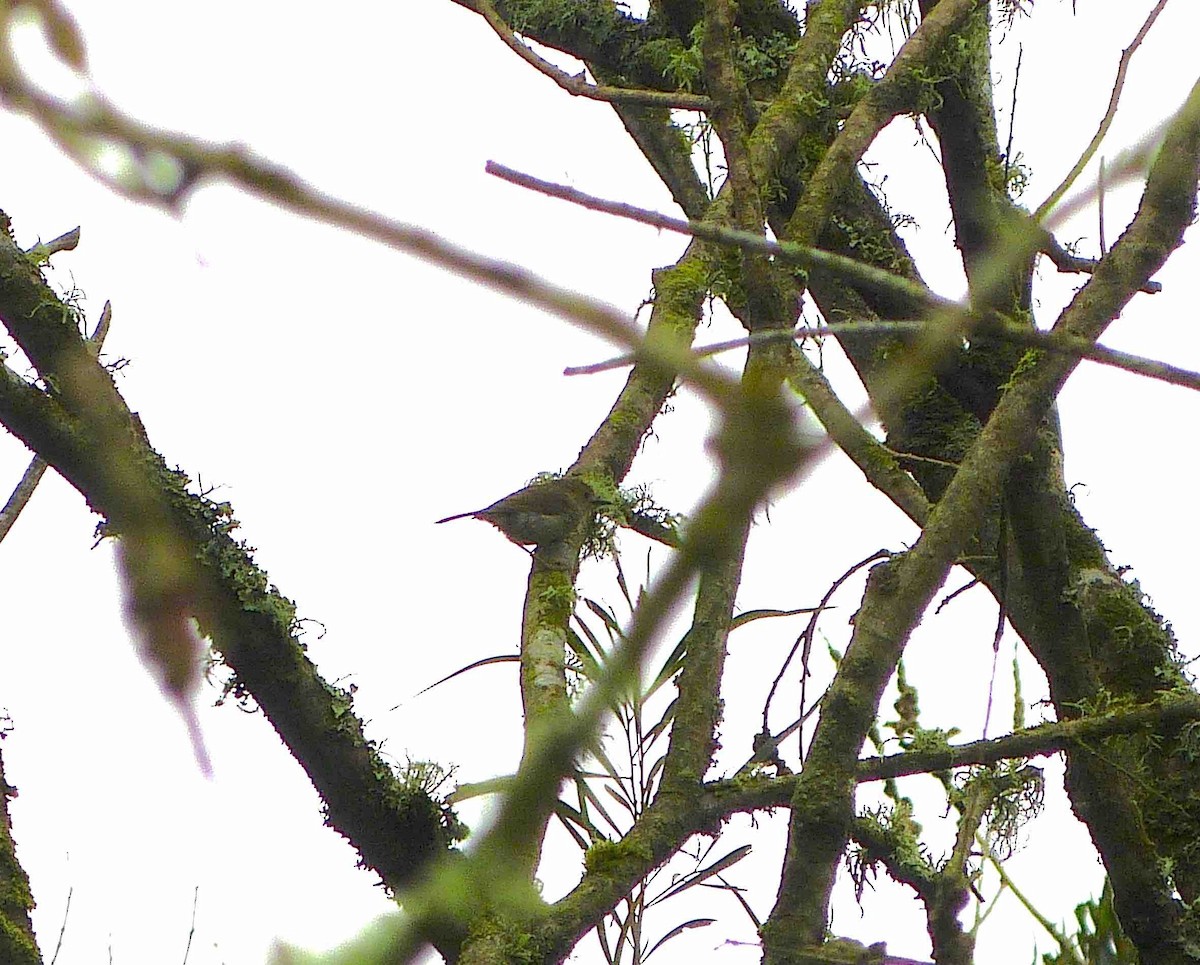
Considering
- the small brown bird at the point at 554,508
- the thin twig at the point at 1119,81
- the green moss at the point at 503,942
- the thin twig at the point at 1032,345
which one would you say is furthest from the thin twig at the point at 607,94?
the thin twig at the point at 1032,345

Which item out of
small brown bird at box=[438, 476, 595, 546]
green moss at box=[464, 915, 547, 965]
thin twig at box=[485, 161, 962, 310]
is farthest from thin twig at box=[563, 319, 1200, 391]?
small brown bird at box=[438, 476, 595, 546]

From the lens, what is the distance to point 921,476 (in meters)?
2.03

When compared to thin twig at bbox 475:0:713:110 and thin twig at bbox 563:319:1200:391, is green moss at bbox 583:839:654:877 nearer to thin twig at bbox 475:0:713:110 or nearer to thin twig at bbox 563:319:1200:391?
thin twig at bbox 475:0:713:110

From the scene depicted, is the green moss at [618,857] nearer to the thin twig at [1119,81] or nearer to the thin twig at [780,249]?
the thin twig at [1119,81]

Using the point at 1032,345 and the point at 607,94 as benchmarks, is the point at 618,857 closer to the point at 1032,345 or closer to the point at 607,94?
the point at 607,94

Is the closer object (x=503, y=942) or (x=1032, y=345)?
(x=1032, y=345)

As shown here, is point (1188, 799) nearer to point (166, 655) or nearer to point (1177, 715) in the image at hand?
point (1177, 715)

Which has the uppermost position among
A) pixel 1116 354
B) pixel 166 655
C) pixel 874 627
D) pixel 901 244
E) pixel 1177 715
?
pixel 901 244

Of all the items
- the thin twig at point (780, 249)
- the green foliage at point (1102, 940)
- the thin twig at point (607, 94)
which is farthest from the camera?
the green foliage at point (1102, 940)

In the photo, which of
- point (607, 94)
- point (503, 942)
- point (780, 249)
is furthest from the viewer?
point (607, 94)

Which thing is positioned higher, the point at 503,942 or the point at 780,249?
the point at 503,942

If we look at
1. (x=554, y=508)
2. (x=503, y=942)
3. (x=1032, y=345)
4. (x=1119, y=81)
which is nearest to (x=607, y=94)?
(x=1119, y=81)

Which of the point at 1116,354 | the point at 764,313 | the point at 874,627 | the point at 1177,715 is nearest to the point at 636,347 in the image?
the point at 1116,354

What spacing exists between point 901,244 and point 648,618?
2.00 metres
